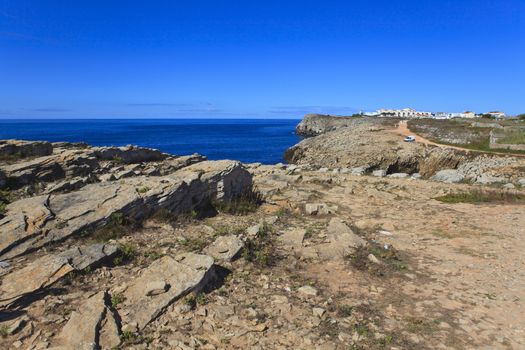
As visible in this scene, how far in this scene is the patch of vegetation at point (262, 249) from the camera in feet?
29.4

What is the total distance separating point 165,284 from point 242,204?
265 inches

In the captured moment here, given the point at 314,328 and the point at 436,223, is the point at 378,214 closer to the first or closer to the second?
the point at 436,223

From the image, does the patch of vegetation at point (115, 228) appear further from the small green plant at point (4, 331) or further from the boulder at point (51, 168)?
the boulder at point (51, 168)

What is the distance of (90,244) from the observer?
866 cm

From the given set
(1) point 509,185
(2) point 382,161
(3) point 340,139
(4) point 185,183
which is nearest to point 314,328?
(4) point 185,183

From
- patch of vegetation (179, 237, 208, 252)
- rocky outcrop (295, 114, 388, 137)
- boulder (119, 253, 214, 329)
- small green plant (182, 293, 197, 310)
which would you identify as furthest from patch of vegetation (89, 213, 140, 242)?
rocky outcrop (295, 114, 388, 137)

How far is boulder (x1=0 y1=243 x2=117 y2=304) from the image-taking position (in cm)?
663

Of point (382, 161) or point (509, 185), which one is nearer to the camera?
point (509, 185)

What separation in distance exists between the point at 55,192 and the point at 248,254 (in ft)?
21.7

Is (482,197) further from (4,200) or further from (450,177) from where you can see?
(4,200)

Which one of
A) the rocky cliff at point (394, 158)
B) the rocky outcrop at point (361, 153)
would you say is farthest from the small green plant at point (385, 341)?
the rocky outcrop at point (361, 153)

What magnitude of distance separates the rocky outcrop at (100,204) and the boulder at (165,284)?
2.58 m

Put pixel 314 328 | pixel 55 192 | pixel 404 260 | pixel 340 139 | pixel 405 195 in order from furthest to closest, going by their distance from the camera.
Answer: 1. pixel 340 139
2. pixel 405 195
3. pixel 55 192
4. pixel 404 260
5. pixel 314 328

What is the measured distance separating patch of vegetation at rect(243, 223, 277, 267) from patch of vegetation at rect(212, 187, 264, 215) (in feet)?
6.96
